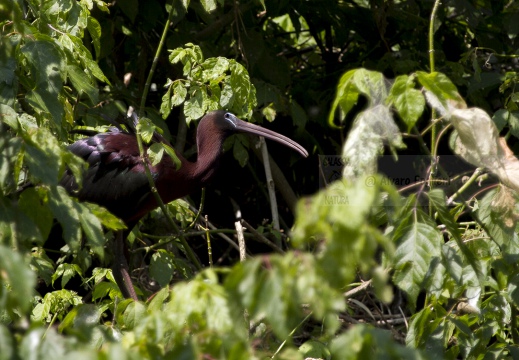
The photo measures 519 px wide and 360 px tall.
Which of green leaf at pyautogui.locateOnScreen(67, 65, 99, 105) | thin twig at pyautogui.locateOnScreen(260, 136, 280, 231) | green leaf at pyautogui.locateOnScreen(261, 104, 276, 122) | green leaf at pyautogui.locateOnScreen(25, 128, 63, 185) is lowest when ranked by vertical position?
thin twig at pyautogui.locateOnScreen(260, 136, 280, 231)

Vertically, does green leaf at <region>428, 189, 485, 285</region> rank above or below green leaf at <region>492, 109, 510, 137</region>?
above

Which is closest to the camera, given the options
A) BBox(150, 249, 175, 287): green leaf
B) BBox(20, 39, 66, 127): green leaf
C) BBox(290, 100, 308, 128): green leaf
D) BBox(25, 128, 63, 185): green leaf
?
BBox(25, 128, 63, 185): green leaf

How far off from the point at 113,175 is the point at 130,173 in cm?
8

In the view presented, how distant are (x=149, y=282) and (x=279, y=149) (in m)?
1.13

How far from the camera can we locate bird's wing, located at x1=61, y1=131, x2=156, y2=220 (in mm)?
3943

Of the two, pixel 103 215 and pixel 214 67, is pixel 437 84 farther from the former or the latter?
pixel 214 67

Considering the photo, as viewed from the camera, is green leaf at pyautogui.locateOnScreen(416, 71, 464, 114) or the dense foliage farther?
green leaf at pyautogui.locateOnScreen(416, 71, 464, 114)

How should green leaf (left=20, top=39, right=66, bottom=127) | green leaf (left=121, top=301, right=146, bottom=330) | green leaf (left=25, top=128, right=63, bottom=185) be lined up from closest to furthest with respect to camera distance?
green leaf (left=25, top=128, right=63, bottom=185), green leaf (left=121, top=301, right=146, bottom=330), green leaf (left=20, top=39, right=66, bottom=127)

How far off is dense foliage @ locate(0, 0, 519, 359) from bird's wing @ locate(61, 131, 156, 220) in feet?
0.30

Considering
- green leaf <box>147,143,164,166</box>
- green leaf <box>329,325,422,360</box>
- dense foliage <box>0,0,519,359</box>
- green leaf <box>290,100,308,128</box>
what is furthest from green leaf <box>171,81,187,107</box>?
green leaf <box>329,325,422,360</box>

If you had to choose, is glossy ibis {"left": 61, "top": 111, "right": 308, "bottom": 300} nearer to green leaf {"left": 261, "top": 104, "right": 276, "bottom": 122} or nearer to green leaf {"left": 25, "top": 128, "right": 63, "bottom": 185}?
green leaf {"left": 261, "top": 104, "right": 276, "bottom": 122}

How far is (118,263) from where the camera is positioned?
13.0ft

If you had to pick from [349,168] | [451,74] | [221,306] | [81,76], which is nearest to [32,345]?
[221,306]

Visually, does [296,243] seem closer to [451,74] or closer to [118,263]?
[118,263]
